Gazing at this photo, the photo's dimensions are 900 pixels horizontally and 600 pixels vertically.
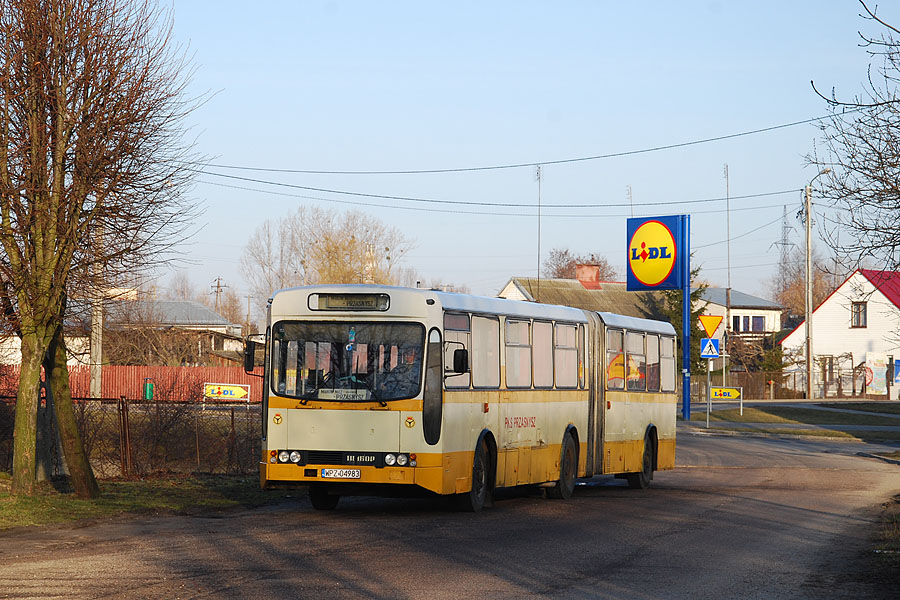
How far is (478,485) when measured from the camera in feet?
54.2

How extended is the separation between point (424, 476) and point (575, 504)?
4.02 meters

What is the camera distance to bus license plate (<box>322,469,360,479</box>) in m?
15.1

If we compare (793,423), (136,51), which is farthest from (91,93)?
(793,423)

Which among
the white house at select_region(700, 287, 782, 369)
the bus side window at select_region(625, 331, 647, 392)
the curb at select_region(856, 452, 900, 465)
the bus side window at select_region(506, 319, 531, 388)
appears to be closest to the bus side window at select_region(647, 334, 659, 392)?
the bus side window at select_region(625, 331, 647, 392)

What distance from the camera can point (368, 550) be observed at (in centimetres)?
1218

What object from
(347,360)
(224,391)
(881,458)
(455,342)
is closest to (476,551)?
(347,360)

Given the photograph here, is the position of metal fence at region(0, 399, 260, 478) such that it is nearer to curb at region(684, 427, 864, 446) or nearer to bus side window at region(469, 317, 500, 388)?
bus side window at region(469, 317, 500, 388)

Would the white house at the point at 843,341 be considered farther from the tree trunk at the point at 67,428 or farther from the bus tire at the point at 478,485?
the tree trunk at the point at 67,428

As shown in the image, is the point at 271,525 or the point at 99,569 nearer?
the point at 99,569

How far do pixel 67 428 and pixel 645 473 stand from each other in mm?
10769

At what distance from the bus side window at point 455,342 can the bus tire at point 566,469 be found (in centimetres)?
363

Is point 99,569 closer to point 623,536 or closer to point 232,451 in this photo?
point 623,536

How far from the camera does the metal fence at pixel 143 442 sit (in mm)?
21156

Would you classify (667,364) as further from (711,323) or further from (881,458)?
(711,323)
